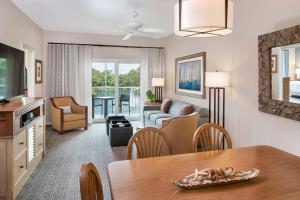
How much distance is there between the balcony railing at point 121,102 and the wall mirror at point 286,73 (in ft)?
17.1

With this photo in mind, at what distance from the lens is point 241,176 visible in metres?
1.45

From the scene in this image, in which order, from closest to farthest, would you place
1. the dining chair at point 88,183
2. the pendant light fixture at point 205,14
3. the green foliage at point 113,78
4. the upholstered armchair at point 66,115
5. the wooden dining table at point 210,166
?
the dining chair at point 88,183, the wooden dining table at point 210,166, the pendant light fixture at point 205,14, the upholstered armchair at point 66,115, the green foliage at point 113,78

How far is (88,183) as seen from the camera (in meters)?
1.08

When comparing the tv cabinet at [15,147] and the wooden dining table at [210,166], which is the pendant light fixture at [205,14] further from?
the tv cabinet at [15,147]

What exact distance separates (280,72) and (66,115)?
15.9 feet

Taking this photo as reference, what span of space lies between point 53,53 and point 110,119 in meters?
2.65

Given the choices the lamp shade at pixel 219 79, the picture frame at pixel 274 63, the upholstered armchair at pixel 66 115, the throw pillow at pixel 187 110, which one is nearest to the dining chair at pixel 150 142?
the picture frame at pixel 274 63

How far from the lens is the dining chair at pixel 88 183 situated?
1.04 metres

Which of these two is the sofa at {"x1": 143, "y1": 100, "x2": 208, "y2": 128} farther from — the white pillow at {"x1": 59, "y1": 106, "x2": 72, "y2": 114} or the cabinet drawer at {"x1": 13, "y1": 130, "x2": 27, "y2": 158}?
the cabinet drawer at {"x1": 13, "y1": 130, "x2": 27, "y2": 158}

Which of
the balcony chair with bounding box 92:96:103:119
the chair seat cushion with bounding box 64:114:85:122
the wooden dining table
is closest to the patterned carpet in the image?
the chair seat cushion with bounding box 64:114:85:122

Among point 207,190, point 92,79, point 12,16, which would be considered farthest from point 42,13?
point 207,190

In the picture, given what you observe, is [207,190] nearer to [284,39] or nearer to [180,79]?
[284,39]

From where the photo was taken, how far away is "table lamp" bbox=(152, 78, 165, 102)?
23.3 feet

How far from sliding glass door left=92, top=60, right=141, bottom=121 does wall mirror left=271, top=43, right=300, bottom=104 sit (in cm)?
518
